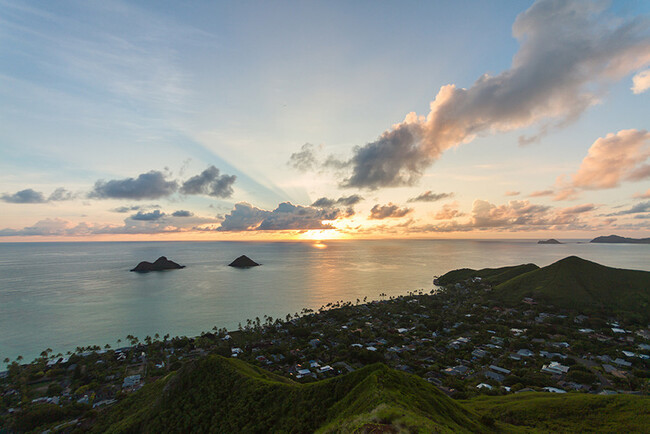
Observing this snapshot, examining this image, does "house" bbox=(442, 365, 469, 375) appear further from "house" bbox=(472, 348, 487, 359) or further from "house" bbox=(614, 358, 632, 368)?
"house" bbox=(614, 358, 632, 368)

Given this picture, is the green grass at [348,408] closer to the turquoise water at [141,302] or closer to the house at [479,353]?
the house at [479,353]

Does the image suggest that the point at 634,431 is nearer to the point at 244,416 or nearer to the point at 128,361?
the point at 244,416

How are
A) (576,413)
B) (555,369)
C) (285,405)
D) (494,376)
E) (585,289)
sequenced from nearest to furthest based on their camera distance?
1. (285,405)
2. (576,413)
3. (494,376)
4. (555,369)
5. (585,289)

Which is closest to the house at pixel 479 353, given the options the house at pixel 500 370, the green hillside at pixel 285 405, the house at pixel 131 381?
the house at pixel 500 370

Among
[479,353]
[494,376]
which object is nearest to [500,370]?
[494,376]

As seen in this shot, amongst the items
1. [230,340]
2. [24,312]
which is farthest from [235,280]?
[230,340]

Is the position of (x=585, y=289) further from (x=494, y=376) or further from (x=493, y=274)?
(x=494, y=376)
